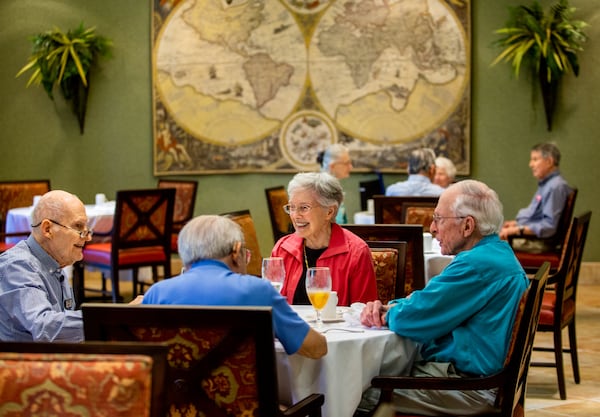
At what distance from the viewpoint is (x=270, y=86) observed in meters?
9.39

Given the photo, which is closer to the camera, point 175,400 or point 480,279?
→ point 175,400

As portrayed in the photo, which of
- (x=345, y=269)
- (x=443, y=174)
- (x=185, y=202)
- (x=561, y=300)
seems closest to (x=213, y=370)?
(x=345, y=269)

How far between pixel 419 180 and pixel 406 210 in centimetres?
107

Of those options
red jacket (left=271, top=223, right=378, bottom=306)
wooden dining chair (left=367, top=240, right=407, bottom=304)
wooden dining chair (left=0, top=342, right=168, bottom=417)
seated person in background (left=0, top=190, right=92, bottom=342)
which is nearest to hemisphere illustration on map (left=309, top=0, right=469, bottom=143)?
wooden dining chair (left=367, top=240, right=407, bottom=304)

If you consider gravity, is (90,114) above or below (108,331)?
above

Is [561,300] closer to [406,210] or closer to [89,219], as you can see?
[406,210]

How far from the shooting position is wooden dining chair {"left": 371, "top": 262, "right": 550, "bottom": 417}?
10.0ft

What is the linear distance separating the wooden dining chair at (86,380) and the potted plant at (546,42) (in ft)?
23.5

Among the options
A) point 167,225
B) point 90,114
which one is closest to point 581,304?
point 167,225

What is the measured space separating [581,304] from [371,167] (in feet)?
7.72

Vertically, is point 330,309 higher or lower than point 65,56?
lower

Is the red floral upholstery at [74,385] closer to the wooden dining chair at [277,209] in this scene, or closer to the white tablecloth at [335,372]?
the white tablecloth at [335,372]

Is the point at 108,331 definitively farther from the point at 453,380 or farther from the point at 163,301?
the point at 453,380

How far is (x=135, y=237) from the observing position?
24.4ft
